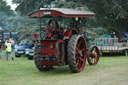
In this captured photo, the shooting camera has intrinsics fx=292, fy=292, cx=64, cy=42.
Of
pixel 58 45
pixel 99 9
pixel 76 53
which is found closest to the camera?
pixel 58 45

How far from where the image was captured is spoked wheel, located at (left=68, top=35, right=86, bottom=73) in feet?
37.1

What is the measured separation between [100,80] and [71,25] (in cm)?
385

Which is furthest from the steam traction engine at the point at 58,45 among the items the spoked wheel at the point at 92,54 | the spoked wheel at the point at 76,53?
the spoked wheel at the point at 92,54

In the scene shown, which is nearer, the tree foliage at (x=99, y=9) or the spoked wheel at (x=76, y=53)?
the spoked wheel at (x=76, y=53)

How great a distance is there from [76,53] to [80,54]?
373 millimetres

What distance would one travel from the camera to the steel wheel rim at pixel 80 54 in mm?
12203

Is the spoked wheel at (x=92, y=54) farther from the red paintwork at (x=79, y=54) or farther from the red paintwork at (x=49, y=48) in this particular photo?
the red paintwork at (x=49, y=48)

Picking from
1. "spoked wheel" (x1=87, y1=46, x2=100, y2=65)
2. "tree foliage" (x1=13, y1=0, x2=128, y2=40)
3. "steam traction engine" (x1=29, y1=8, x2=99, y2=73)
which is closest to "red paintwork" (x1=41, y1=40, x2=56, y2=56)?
"steam traction engine" (x1=29, y1=8, x2=99, y2=73)

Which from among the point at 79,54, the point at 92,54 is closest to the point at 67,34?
the point at 79,54

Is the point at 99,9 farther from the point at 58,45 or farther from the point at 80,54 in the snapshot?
the point at 58,45

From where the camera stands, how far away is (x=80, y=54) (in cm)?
1235

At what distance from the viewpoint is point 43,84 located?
930 cm

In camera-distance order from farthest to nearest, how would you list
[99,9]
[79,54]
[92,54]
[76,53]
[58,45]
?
1. [99,9]
2. [92,54]
3. [79,54]
4. [76,53]
5. [58,45]

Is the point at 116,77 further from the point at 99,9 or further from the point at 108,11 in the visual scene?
the point at 99,9
